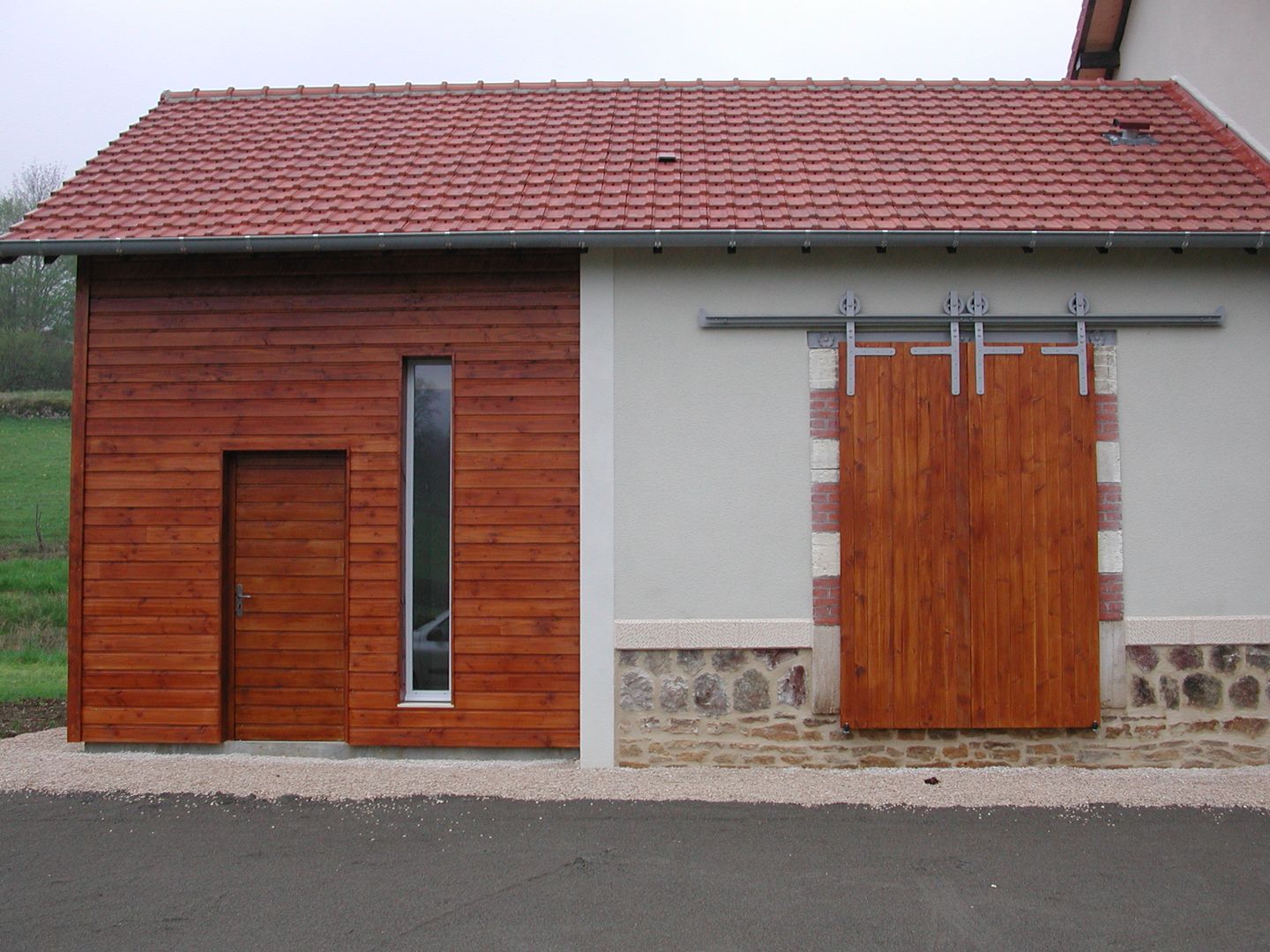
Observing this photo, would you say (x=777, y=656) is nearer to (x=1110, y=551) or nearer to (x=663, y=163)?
(x=1110, y=551)

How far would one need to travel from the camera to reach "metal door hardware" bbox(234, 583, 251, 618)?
643cm

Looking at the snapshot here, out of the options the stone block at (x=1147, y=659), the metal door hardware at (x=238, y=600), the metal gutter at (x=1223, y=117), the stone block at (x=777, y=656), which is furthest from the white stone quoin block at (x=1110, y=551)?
the metal door hardware at (x=238, y=600)

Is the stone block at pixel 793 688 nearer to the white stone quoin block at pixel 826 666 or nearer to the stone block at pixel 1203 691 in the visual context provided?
the white stone quoin block at pixel 826 666

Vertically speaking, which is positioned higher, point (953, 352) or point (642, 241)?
point (642, 241)

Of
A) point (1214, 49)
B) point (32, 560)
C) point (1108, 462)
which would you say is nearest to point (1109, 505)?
point (1108, 462)

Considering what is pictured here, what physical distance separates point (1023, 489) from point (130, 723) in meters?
6.05

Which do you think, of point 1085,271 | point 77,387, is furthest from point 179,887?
point 1085,271

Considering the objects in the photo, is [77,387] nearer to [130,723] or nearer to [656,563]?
[130,723]

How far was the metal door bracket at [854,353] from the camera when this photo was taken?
6.14m

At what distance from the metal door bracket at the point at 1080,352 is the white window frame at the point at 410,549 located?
3.93m

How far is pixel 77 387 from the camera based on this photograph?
6469 millimetres

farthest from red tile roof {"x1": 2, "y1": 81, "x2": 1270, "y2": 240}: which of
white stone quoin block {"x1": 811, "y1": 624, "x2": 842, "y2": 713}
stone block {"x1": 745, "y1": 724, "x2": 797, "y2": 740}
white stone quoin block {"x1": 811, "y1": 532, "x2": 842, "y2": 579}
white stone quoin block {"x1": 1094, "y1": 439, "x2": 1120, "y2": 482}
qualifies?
stone block {"x1": 745, "y1": 724, "x2": 797, "y2": 740}

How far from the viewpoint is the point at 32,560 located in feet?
48.8

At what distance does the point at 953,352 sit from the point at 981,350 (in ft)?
0.58
